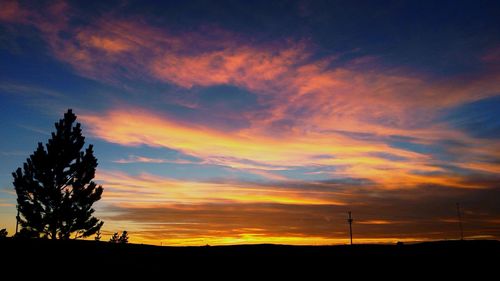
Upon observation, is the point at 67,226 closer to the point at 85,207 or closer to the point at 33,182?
the point at 85,207

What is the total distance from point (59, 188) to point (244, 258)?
24.7 meters

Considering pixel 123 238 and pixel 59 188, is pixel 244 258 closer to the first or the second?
pixel 59 188

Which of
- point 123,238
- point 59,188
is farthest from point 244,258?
point 123,238

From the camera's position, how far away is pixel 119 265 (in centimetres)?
963

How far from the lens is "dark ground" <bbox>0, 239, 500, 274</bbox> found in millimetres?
9609

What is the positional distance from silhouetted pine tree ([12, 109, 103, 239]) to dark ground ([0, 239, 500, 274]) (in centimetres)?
2128

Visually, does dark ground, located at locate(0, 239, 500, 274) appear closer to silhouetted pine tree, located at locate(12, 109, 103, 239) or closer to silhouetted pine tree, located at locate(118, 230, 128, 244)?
silhouetted pine tree, located at locate(12, 109, 103, 239)

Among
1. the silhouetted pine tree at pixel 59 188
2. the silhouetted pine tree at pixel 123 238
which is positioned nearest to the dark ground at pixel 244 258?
the silhouetted pine tree at pixel 59 188

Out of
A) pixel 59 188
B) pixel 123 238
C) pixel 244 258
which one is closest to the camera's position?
pixel 244 258

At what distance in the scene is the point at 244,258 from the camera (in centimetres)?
1122

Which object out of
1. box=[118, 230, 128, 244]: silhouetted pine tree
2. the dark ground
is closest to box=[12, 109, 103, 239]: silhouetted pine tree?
the dark ground

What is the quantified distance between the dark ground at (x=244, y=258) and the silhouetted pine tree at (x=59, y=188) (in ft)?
69.8

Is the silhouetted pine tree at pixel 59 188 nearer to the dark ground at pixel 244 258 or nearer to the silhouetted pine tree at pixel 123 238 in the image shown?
the dark ground at pixel 244 258

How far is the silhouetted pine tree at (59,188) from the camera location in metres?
29.4
